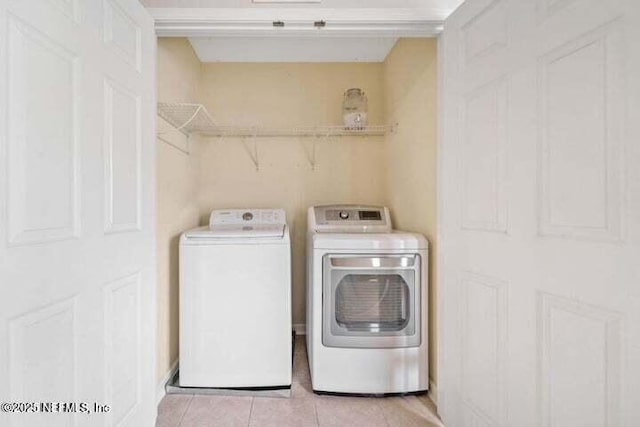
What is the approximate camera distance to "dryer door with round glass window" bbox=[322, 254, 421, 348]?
1.88 metres

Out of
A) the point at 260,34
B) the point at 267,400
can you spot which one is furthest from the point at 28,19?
the point at 267,400

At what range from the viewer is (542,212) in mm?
1066

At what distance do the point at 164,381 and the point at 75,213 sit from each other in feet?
4.55

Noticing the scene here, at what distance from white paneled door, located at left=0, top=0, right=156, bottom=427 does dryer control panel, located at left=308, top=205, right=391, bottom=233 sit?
3.80ft

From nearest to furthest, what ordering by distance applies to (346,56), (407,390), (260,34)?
(260,34) < (407,390) < (346,56)

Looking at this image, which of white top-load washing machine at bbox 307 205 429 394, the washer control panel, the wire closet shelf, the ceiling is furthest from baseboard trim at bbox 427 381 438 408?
the ceiling

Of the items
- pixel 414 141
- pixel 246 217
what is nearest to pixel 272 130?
pixel 246 217

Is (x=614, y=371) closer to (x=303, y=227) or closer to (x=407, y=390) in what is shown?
(x=407, y=390)

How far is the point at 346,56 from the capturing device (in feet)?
9.02

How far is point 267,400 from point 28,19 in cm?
194

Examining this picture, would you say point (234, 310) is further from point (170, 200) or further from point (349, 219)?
point (349, 219)

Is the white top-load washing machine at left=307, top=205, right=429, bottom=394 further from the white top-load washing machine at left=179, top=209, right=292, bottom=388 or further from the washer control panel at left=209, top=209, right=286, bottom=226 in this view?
the washer control panel at left=209, top=209, right=286, bottom=226

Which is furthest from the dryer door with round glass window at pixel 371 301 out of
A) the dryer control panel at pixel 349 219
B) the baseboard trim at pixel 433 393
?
the dryer control panel at pixel 349 219

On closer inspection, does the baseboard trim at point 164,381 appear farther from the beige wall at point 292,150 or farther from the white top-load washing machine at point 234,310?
the beige wall at point 292,150
